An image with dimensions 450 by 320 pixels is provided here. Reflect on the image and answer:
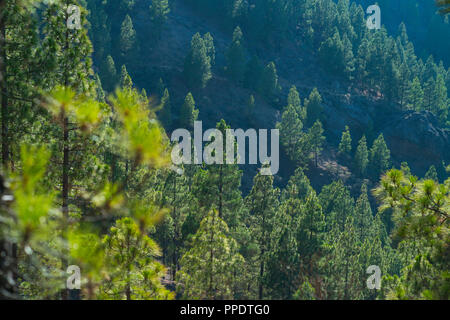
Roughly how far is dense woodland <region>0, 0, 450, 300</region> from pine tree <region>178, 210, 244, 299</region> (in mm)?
64

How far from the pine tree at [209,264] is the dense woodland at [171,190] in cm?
6

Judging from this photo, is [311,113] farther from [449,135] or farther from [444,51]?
[444,51]

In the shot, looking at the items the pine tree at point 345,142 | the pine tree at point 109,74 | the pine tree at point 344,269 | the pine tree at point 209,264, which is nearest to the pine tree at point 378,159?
the pine tree at point 345,142

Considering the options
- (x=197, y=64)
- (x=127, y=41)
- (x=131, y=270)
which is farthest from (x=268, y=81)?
(x=131, y=270)

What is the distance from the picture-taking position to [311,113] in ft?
223

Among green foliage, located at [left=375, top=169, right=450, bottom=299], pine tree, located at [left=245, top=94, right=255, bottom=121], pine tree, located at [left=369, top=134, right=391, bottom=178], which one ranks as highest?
pine tree, located at [left=245, top=94, right=255, bottom=121]

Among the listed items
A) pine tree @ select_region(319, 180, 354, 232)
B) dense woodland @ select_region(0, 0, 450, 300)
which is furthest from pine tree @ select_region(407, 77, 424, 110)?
pine tree @ select_region(319, 180, 354, 232)

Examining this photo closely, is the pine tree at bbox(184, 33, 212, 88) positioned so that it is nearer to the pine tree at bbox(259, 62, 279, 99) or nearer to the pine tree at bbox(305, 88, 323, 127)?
the pine tree at bbox(259, 62, 279, 99)

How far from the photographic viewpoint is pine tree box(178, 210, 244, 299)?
16.9 m

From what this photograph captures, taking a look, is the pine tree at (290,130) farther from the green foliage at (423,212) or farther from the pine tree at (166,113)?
the green foliage at (423,212)

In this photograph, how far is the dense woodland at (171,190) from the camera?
13.8 feet

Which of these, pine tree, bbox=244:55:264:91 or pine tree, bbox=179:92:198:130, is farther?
pine tree, bbox=244:55:264:91

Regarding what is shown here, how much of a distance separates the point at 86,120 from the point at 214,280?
14182 mm

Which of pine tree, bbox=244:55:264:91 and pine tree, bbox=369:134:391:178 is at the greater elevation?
pine tree, bbox=244:55:264:91
